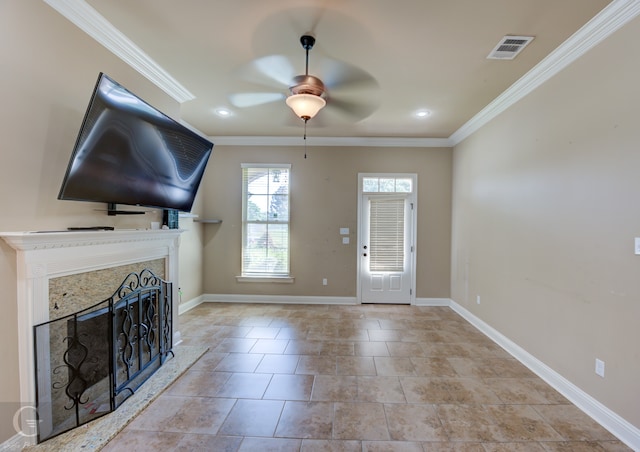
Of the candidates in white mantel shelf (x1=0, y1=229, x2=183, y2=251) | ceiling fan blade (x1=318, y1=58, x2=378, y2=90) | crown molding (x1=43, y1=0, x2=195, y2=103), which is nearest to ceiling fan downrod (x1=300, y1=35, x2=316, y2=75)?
ceiling fan blade (x1=318, y1=58, x2=378, y2=90)

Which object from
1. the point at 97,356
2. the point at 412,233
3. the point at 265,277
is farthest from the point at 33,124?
the point at 412,233

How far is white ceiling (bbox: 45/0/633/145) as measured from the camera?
76.0 inches

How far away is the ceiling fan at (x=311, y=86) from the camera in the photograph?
2490 mm

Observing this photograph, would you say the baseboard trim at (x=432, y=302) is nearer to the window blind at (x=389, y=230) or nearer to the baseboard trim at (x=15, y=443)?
the window blind at (x=389, y=230)

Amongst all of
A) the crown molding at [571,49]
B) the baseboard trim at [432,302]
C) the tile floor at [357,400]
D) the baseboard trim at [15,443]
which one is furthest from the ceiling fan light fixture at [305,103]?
the baseboard trim at [432,302]

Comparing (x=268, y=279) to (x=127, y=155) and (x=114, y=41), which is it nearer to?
(x=127, y=155)

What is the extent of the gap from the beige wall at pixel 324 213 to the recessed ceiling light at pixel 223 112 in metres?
1.12

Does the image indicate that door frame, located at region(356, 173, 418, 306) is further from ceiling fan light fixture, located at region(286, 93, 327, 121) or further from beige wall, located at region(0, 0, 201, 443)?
beige wall, located at region(0, 0, 201, 443)

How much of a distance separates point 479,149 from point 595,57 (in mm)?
1850

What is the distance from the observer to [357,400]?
7.45 feet

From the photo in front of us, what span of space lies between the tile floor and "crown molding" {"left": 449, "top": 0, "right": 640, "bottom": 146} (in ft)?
9.16

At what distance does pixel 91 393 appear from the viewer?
2.05 meters

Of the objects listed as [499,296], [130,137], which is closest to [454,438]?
[499,296]

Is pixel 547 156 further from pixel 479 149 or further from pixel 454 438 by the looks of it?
pixel 454 438
